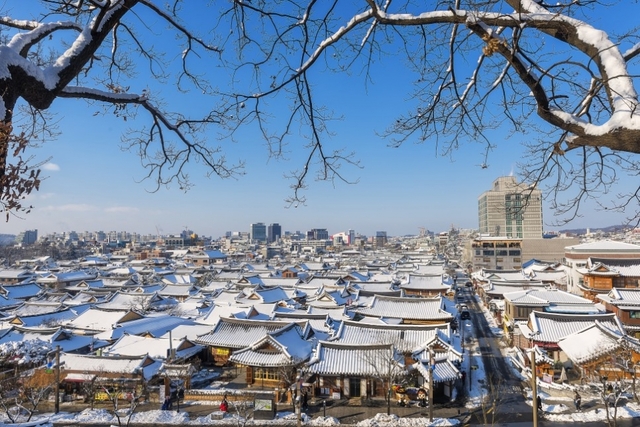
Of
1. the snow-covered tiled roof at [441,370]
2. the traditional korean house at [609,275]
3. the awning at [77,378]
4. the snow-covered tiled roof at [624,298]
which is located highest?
the traditional korean house at [609,275]

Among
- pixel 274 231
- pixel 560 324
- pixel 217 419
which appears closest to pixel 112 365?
pixel 217 419

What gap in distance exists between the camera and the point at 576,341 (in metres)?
15.3

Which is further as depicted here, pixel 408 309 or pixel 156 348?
pixel 408 309

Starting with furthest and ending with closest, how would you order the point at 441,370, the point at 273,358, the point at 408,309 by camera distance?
1. the point at 408,309
2. the point at 273,358
3. the point at 441,370

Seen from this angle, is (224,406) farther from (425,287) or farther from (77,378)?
(425,287)

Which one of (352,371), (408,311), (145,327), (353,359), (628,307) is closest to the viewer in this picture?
(352,371)

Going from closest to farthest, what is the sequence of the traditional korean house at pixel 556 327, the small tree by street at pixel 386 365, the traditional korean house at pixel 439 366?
1. the small tree by street at pixel 386 365
2. the traditional korean house at pixel 439 366
3. the traditional korean house at pixel 556 327

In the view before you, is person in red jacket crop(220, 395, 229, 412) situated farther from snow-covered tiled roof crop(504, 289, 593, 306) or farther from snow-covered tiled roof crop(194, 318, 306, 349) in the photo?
snow-covered tiled roof crop(504, 289, 593, 306)

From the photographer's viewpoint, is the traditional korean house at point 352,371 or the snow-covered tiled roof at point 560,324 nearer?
the traditional korean house at point 352,371

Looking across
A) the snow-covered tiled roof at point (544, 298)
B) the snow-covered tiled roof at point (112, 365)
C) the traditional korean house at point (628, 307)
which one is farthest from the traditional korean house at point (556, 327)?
the snow-covered tiled roof at point (112, 365)

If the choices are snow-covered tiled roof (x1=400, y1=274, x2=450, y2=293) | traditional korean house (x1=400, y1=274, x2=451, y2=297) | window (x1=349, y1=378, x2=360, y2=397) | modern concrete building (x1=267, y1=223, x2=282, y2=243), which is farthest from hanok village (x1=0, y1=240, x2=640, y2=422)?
modern concrete building (x1=267, y1=223, x2=282, y2=243)

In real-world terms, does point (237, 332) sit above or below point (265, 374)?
above

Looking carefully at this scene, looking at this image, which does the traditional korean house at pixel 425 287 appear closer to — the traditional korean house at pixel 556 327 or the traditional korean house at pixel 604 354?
the traditional korean house at pixel 556 327

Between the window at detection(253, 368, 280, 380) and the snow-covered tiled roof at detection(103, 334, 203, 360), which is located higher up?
the snow-covered tiled roof at detection(103, 334, 203, 360)
